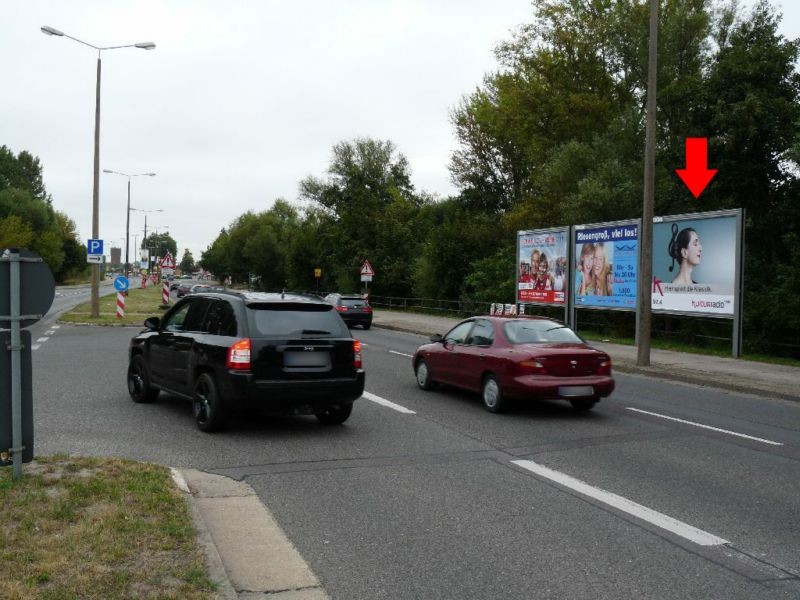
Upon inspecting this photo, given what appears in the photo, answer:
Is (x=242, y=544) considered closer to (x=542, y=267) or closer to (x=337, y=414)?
(x=337, y=414)

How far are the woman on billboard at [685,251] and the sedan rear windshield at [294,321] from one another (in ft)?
45.5

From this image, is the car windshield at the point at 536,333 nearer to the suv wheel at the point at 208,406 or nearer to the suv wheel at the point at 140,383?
the suv wheel at the point at 208,406

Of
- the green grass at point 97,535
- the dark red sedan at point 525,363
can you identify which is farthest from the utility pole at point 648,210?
the green grass at point 97,535

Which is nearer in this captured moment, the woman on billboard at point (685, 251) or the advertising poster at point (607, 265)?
the woman on billboard at point (685, 251)

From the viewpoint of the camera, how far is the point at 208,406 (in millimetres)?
8875

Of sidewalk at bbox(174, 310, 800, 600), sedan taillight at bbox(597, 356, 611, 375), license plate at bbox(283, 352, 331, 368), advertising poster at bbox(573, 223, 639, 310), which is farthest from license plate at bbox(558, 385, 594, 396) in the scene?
advertising poster at bbox(573, 223, 639, 310)

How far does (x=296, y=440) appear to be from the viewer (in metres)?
8.68

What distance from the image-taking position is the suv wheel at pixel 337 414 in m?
9.59

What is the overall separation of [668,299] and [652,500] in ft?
52.8

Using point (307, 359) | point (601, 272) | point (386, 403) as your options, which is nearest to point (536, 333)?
point (386, 403)

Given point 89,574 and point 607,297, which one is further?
point 607,297

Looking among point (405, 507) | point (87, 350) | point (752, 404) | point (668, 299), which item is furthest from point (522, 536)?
point (668, 299)

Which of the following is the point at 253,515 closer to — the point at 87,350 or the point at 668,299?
the point at 87,350
